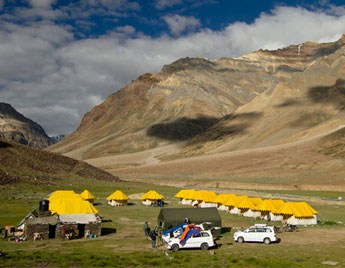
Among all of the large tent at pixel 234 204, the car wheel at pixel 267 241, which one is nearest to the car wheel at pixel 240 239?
the car wheel at pixel 267 241

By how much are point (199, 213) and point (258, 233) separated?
5.56m

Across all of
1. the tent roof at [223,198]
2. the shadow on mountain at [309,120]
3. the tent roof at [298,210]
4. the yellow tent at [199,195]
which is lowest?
the tent roof at [298,210]

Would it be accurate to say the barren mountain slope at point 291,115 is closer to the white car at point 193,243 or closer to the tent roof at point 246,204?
the tent roof at point 246,204

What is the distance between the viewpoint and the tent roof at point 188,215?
101 feet

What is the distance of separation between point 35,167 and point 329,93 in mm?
141653

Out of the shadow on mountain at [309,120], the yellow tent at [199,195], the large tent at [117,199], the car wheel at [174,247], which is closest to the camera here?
the car wheel at [174,247]

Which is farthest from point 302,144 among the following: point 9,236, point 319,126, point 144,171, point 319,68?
point 9,236

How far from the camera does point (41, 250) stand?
23672 mm

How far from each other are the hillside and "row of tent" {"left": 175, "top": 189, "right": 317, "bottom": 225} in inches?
1180

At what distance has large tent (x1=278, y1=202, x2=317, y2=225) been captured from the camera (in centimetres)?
3950

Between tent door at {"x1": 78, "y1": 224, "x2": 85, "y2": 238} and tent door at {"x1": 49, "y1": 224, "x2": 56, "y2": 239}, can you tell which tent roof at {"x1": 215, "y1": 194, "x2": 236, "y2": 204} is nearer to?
tent door at {"x1": 78, "y1": 224, "x2": 85, "y2": 238}

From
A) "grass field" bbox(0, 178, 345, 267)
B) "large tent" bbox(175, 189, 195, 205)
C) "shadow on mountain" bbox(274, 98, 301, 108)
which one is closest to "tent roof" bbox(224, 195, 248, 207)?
"grass field" bbox(0, 178, 345, 267)

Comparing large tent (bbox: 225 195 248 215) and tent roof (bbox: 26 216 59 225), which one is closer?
tent roof (bbox: 26 216 59 225)

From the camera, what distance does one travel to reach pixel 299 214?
129 feet
